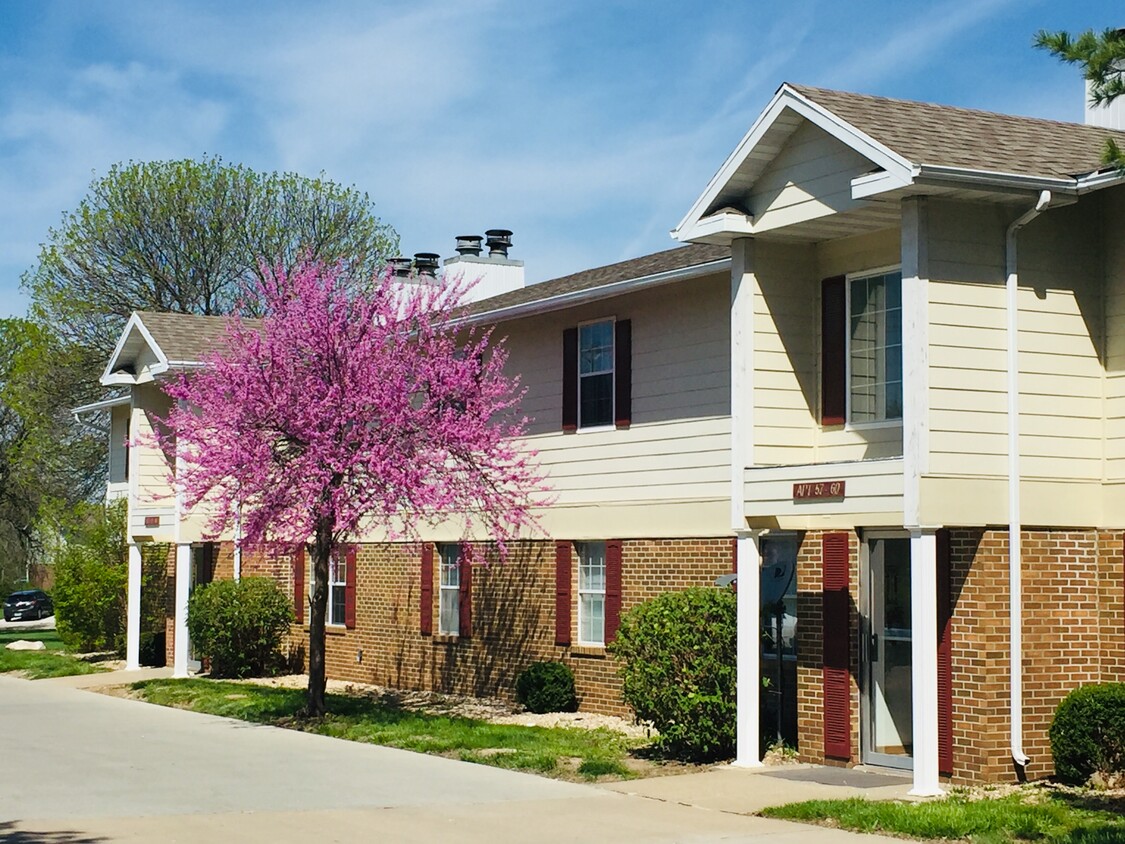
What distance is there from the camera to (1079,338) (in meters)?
15.9

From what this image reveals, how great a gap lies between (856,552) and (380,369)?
24.7ft

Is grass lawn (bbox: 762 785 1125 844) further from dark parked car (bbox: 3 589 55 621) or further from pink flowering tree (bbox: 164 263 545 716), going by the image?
dark parked car (bbox: 3 589 55 621)

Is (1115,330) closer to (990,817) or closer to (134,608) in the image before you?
(990,817)

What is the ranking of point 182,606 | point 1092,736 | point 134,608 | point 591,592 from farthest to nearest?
point 134,608
point 182,606
point 591,592
point 1092,736

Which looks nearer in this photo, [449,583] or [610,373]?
[610,373]

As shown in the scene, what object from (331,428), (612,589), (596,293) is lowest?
(612,589)

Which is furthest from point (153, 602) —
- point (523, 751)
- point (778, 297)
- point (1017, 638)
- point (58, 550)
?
point (1017, 638)

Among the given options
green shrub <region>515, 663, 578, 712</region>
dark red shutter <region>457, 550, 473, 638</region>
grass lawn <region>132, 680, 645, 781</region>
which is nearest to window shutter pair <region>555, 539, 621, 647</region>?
green shrub <region>515, 663, 578, 712</region>

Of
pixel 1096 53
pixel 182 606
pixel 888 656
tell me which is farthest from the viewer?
pixel 182 606

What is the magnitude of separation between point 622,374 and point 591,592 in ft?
10.0

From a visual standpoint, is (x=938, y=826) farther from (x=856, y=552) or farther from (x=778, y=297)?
(x=778, y=297)

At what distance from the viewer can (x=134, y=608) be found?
33.2m

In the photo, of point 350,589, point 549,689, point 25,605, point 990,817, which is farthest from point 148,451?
point 25,605

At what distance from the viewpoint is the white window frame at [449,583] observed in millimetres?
25406
